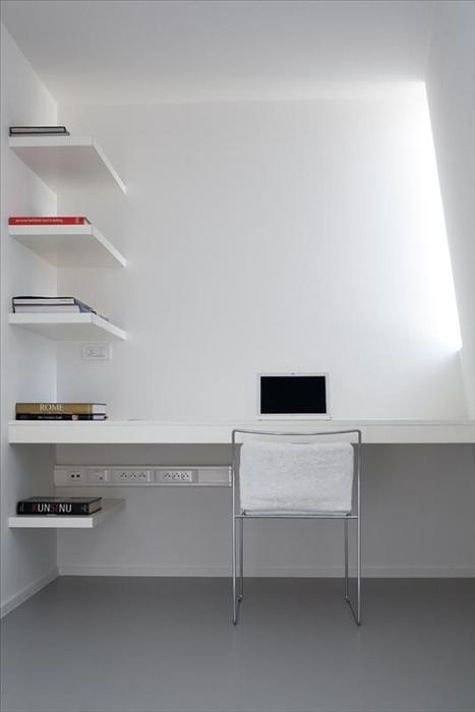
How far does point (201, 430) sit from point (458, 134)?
1.63 meters

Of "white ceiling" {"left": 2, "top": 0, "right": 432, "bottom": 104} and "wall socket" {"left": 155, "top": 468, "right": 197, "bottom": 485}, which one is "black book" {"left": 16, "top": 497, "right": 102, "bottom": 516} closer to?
"wall socket" {"left": 155, "top": 468, "right": 197, "bottom": 485}

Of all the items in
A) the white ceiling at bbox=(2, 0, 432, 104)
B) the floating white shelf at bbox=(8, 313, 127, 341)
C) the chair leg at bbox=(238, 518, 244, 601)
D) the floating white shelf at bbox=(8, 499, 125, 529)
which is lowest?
the chair leg at bbox=(238, 518, 244, 601)

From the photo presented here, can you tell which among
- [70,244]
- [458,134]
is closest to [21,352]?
[70,244]

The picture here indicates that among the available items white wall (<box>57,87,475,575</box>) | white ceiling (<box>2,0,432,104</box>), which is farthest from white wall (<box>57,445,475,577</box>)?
white ceiling (<box>2,0,432,104</box>)

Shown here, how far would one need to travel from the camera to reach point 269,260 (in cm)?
409

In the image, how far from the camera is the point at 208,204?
4133 mm

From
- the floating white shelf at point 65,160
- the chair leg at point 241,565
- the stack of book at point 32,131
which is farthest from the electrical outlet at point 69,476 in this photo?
the stack of book at point 32,131

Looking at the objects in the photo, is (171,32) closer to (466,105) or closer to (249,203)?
(249,203)

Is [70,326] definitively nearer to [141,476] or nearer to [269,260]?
[141,476]

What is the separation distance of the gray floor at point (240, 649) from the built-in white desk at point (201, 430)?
0.71 meters

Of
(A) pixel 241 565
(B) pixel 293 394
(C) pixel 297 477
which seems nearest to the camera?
(C) pixel 297 477

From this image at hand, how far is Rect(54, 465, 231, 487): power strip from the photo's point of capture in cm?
396

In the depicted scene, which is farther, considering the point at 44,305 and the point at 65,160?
the point at 65,160

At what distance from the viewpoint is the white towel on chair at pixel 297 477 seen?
3002 mm
